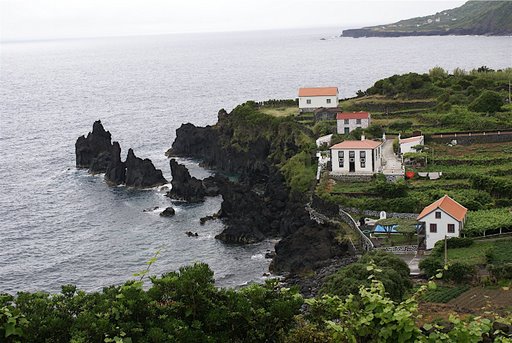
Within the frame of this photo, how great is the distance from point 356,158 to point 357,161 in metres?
0.31

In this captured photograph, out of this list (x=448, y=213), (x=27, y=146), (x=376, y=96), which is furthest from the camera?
(x=27, y=146)

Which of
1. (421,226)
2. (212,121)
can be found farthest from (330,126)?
(212,121)

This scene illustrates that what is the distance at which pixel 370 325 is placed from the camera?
46.3ft

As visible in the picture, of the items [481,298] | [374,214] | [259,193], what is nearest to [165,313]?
[481,298]

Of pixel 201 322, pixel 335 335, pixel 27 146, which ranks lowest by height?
pixel 27 146

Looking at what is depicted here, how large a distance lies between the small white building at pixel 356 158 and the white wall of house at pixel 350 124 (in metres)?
15.2

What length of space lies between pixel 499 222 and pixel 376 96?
180 ft

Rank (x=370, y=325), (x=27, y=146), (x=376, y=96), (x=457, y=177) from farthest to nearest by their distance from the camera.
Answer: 1. (x=27, y=146)
2. (x=376, y=96)
3. (x=457, y=177)
4. (x=370, y=325)

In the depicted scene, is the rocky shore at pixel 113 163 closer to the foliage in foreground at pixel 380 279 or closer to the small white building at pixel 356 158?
the small white building at pixel 356 158

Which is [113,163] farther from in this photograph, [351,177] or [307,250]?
[307,250]

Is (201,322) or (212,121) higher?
(201,322)

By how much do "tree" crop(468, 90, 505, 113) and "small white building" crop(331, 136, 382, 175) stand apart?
2401 centimetres

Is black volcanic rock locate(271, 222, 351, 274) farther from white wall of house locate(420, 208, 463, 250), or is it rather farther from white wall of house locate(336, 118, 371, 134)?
Result: white wall of house locate(336, 118, 371, 134)

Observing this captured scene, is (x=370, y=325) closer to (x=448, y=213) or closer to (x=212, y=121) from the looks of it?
(x=448, y=213)
